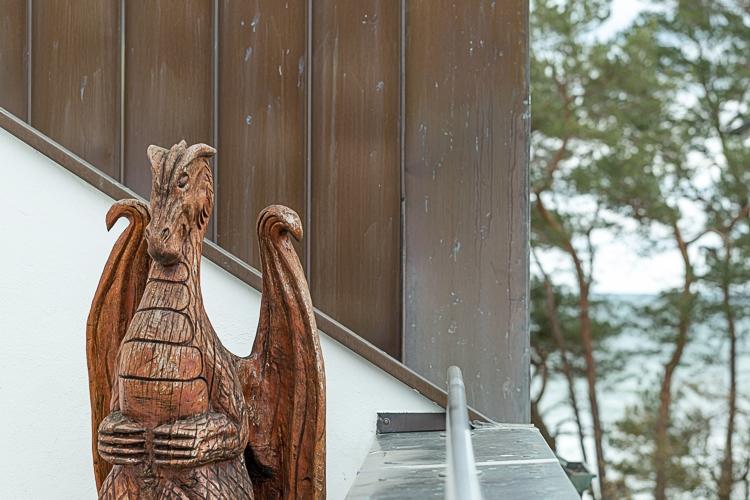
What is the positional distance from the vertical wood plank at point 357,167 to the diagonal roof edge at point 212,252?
95 millimetres

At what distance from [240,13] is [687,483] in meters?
4.13

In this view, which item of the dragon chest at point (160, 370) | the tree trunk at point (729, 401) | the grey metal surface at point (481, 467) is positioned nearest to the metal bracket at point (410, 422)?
the grey metal surface at point (481, 467)

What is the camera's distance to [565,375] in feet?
16.0

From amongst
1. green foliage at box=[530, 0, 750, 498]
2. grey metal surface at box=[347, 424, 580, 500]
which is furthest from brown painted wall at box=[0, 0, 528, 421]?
green foliage at box=[530, 0, 750, 498]

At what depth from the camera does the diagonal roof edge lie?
1.04m

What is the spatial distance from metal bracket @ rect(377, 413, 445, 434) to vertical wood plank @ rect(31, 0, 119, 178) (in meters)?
0.55

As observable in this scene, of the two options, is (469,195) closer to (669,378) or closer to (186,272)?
(186,272)

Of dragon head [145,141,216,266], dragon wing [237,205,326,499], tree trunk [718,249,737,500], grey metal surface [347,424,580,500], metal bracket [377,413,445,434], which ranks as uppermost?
dragon head [145,141,216,266]

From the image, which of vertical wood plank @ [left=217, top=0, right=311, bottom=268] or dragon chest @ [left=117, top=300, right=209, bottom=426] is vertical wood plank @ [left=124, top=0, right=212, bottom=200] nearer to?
vertical wood plank @ [left=217, top=0, right=311, bottom=268]

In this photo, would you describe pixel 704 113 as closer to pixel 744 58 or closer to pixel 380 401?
pixel 744 58

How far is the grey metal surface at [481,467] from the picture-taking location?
72 cm

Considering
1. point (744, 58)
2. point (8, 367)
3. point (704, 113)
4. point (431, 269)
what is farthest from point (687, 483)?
point (8, 367)

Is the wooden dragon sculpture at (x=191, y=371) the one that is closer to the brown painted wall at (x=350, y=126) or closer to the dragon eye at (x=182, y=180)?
the dragon eye at (x=182, y=180)

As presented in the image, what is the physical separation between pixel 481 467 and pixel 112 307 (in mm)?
385
